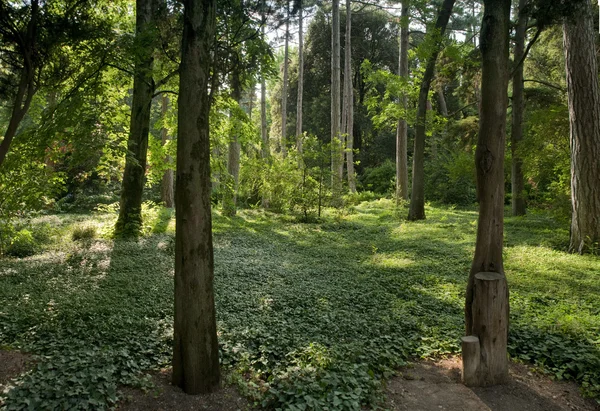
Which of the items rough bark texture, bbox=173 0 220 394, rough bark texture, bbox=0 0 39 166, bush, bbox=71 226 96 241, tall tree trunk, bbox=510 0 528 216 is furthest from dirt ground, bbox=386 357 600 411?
tall tree trunk, bbox=510 0 528 216

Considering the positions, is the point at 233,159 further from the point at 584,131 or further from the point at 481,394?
the point at 481,394

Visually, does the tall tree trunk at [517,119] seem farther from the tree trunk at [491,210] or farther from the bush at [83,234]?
the bush at [83,234]

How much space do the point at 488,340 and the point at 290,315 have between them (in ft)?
8.61

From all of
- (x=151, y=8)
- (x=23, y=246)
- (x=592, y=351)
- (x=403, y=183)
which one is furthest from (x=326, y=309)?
(x=403, y=183)

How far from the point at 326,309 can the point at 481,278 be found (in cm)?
247

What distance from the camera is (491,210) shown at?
4414mm

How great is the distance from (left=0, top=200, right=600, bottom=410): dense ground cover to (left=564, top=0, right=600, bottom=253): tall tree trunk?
2.49ft

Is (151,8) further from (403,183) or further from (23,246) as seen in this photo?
(403,183)

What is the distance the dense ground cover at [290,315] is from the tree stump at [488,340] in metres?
0.68

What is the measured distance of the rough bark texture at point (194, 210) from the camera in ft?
12.1

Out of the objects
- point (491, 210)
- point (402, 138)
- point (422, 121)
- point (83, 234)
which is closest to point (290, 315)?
point (491, 210)

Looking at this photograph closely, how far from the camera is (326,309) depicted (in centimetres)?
612

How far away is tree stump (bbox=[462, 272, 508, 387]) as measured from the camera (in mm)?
4199

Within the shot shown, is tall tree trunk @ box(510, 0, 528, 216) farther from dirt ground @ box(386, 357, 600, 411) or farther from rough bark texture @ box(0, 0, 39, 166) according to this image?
rough bark texture @ box(0, 0, 39, 166)
